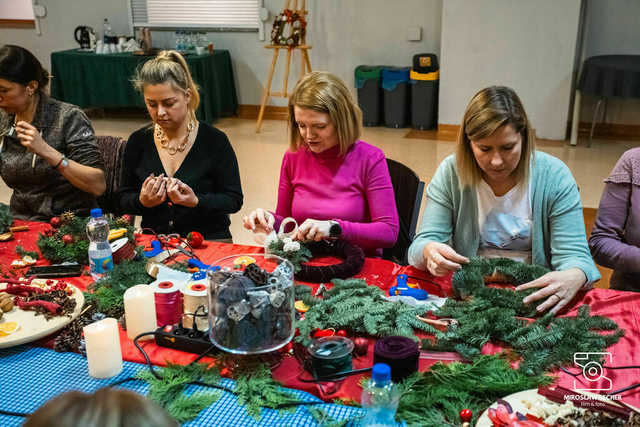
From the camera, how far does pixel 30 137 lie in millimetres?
2285

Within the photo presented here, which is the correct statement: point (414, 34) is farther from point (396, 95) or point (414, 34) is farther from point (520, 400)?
point (520, 400)

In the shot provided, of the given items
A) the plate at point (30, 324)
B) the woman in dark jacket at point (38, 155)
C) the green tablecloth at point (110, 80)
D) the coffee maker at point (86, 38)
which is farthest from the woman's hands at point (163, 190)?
the coffee maker at point (86, 38)

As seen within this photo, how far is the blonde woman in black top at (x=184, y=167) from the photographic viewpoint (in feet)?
7.95

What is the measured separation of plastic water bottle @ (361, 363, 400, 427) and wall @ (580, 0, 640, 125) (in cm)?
555

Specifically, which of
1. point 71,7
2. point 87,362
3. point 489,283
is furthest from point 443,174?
point 71,7

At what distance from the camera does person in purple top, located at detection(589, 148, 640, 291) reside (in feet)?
6.48

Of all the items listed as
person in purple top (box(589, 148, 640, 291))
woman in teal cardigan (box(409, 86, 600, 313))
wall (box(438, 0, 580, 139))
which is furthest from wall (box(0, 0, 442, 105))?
woman in teal cardigan (box(409, 86, 600, 313))

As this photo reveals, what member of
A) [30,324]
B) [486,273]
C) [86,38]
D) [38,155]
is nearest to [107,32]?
[86,38]

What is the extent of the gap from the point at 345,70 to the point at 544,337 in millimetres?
5663

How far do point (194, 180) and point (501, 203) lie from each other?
1207mm

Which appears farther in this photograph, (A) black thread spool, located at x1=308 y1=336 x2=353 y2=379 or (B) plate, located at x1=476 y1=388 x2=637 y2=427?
(A) black thread spool, located at x1=308 y1=336 x2=353 y2=379

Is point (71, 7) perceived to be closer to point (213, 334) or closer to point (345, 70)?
point (345, 70)

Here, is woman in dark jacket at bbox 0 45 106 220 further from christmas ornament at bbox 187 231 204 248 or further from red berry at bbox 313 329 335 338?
red berry at bbox 313 329 335 338

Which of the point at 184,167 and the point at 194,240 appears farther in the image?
the point at 184,167
